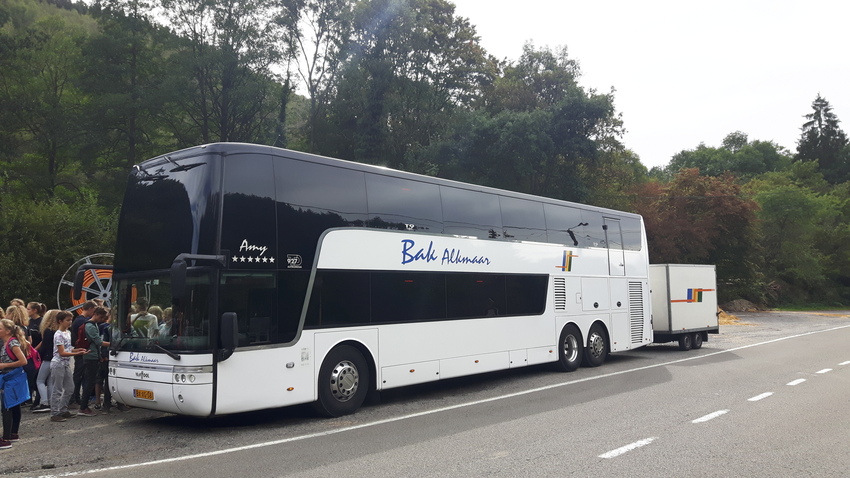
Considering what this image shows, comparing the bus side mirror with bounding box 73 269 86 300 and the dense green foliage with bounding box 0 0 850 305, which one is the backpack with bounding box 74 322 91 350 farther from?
the dense green foliage with bounding box 0 0 850 305

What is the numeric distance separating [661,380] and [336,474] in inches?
361

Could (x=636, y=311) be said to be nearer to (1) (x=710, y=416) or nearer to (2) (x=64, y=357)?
(1) (x=710, y=416)

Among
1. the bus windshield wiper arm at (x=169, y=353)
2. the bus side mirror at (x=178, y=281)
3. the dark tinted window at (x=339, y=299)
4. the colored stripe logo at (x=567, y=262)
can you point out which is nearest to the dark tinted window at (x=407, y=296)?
the dark tinted window at (x=339, y=299)

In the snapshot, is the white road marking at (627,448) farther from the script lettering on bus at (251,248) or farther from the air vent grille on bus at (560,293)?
the air vent grille on bus at (560,293)

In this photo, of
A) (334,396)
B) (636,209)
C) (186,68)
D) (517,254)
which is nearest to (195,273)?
(334,396)

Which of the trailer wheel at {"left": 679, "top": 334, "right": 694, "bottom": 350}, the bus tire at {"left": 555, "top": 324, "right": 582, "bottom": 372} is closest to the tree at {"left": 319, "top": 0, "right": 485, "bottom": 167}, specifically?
the trailer wheel at {"left": 679, "top": 334, "right": 694, "bottom": 350}

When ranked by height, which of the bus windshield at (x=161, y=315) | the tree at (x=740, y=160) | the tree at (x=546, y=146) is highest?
the tree at (x=740, y=160)

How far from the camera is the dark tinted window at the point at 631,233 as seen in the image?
18.2 metres

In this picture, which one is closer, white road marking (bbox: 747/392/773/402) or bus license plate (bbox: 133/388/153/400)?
bus license plate (bbox: 133/388/153/400)

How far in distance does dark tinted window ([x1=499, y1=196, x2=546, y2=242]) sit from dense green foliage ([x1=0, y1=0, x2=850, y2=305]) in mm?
20267

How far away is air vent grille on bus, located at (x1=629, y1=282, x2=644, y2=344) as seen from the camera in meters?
18.1

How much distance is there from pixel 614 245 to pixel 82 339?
42.9ft

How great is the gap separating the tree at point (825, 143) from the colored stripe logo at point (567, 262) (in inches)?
3079

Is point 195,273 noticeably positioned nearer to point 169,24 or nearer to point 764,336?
point 764,336
